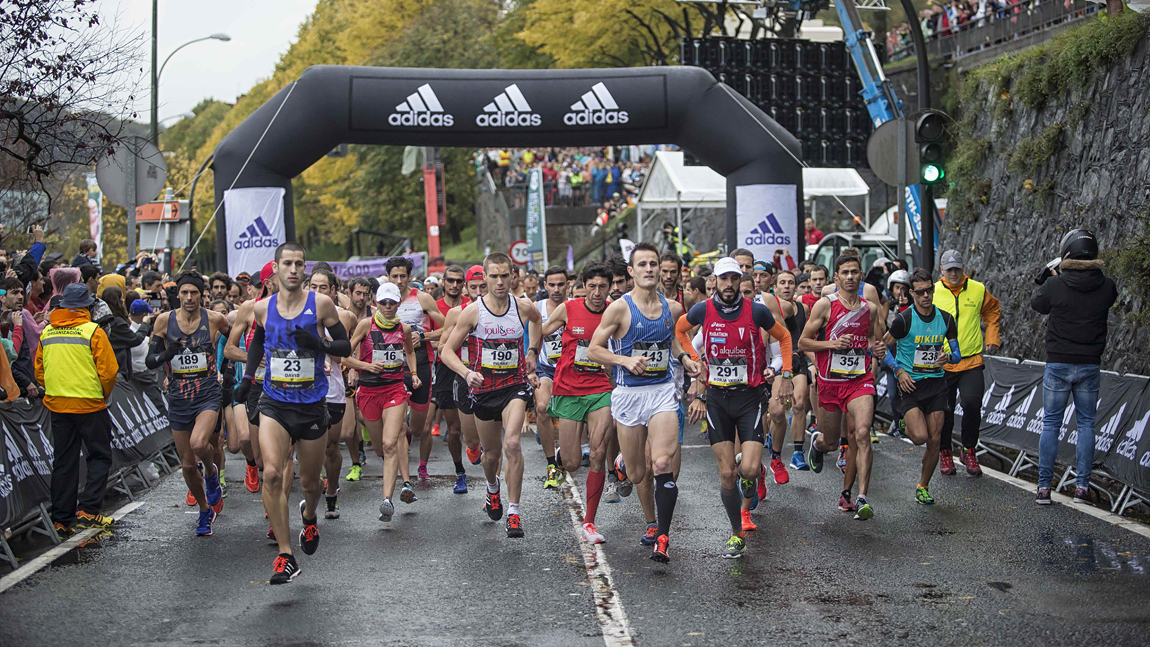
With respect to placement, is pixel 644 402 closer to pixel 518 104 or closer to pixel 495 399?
pixel 495 399

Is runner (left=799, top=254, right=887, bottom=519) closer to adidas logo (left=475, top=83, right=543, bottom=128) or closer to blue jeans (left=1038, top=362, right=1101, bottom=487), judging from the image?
blue jeans (left=1038, top=362, right=1101, bottom=487)

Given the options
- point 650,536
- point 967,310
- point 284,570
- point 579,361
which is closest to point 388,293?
point 579,361

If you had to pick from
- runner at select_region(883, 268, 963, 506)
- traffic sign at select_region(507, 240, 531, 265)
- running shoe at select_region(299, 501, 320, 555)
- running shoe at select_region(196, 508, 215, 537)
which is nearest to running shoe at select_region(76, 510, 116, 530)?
running shoe at select_region(196, 508, 215, 537)

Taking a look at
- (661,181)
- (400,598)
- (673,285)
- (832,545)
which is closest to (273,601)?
(400,598)

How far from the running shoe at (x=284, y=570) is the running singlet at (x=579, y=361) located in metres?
2.80

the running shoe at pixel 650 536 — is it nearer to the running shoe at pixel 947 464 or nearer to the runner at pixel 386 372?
the runner at pixel 386 372

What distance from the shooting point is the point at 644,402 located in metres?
7.90

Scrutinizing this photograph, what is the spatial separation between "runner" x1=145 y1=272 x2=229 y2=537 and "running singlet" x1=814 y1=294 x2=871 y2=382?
4903mm

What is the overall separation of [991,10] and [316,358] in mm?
28783

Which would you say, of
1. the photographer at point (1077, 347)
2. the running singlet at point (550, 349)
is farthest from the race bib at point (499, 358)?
the photographer at point (1077, 347)

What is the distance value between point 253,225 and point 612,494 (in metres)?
9.19

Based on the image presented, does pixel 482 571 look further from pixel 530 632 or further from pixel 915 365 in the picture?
pixel 915 365

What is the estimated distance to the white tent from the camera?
25969mm

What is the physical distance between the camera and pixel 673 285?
10.1 meters
